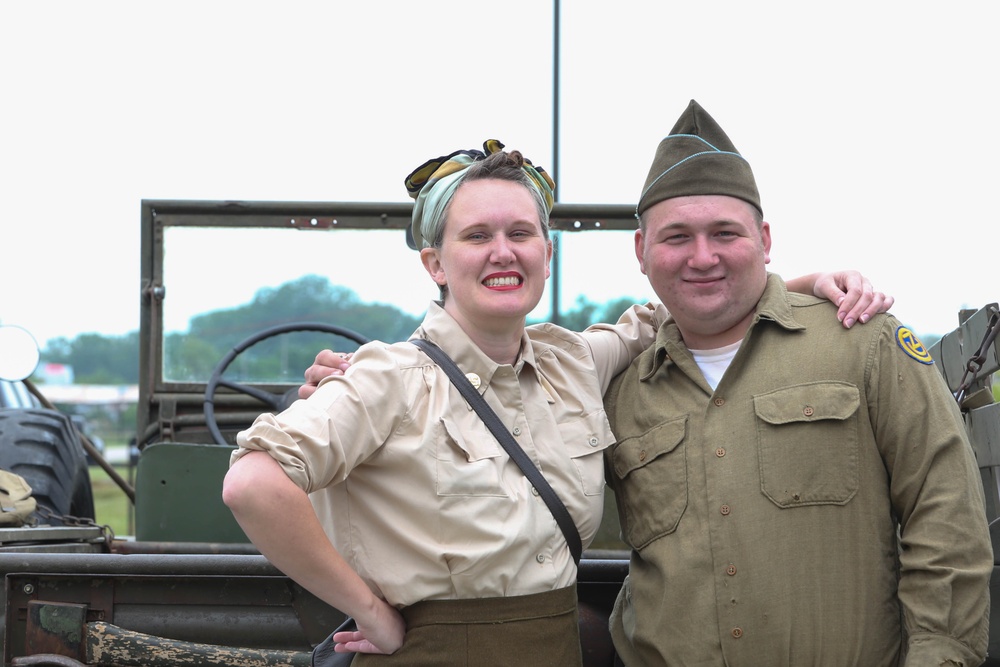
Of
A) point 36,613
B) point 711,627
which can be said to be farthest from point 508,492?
point 36,613

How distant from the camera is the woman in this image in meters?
1.92

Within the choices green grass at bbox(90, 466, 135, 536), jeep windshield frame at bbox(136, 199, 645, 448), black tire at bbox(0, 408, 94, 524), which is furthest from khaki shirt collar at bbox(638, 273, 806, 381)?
green grass at bbox(90, 466, 135, 536)

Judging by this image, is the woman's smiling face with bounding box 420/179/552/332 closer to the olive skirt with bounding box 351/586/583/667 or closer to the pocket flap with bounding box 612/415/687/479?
the pocket flap with bounding box 612/415/687/479

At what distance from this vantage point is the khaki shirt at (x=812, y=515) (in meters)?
2.05

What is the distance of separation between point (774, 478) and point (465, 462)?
62cm

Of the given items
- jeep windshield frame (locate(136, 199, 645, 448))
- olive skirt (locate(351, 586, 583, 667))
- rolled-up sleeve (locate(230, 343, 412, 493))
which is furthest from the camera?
jeep windshield frame (locate(136, 199, 645, 448))

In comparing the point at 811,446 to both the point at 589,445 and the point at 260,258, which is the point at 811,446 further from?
the point at 260,258

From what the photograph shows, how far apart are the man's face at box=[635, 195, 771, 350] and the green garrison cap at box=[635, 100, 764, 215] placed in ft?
0.07

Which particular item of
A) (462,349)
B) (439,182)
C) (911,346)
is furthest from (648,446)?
(439,182)

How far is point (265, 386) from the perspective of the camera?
4164 millimetres

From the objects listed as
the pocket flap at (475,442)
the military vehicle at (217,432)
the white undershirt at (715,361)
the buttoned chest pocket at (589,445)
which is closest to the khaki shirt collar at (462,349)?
the pocket flap at (475,442)

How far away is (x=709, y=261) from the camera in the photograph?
7.60 ft

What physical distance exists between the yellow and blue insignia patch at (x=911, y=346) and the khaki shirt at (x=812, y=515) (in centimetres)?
2

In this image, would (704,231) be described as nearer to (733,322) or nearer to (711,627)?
(733,322)
